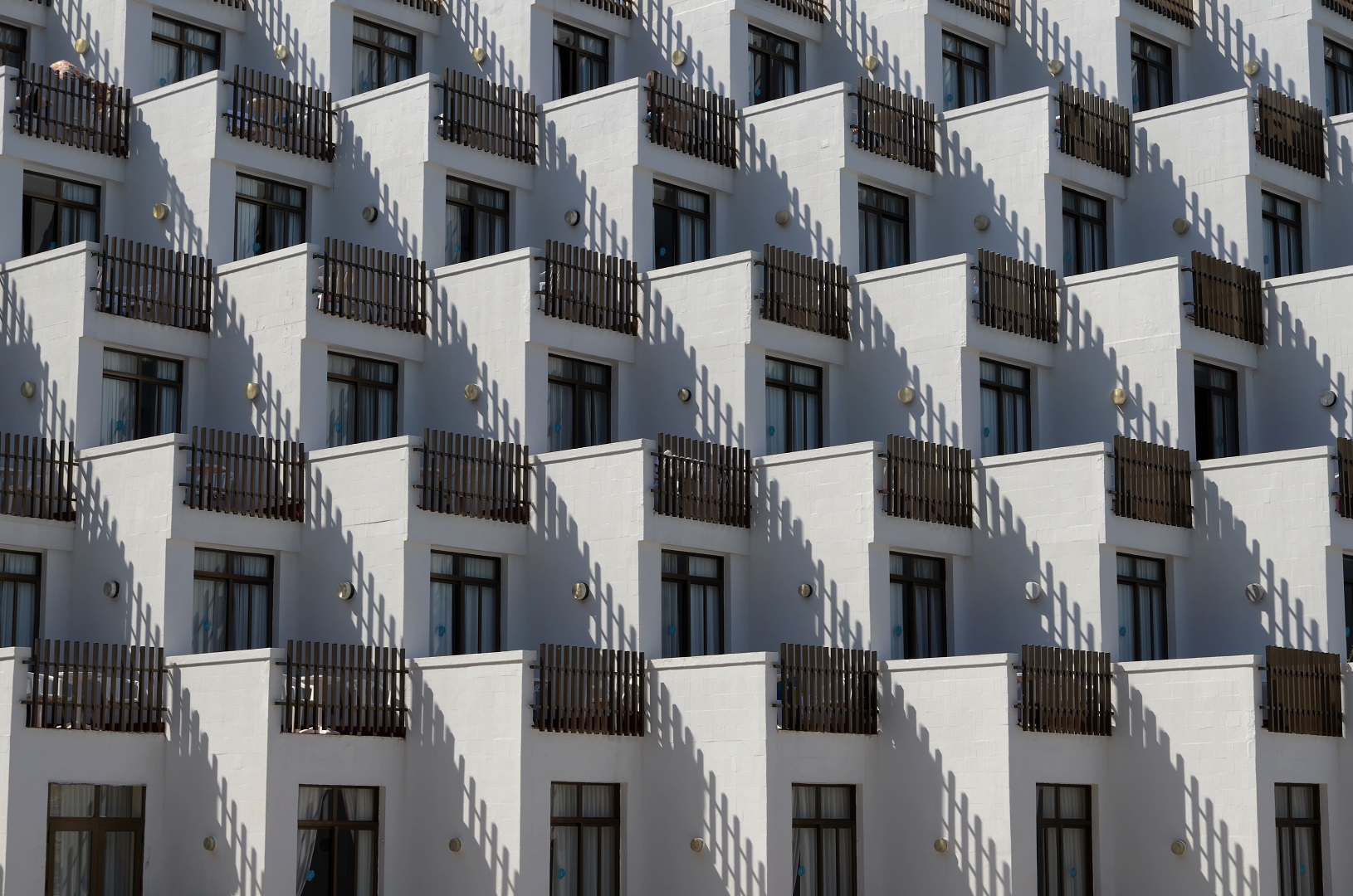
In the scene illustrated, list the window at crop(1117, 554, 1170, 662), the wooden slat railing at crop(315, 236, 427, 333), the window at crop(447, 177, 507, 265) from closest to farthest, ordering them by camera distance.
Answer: the wooden slat railing at crop(315, 236, 427, 333), the window at crop(1117, 554, 1170, 662), the window at crop(447, 177, 507, 265)

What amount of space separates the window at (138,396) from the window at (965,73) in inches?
681

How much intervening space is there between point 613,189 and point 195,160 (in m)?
7.68

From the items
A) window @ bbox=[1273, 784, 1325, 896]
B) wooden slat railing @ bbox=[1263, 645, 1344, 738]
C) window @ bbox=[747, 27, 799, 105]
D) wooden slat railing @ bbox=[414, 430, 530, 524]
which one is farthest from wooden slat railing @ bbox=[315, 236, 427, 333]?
window @ bbox=[1273, 784, 1325, 896]

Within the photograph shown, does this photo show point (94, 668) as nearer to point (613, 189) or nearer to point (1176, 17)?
point (613, 189)

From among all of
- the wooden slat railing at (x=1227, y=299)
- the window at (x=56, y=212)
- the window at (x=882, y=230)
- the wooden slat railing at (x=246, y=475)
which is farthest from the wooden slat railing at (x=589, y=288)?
the wooden slat railing at (x=1227, y=299)

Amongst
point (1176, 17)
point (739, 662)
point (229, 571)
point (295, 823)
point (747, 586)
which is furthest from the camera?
point (1176, 17)

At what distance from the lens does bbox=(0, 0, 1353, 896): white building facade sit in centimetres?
3441

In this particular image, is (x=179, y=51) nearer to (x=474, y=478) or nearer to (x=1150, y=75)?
(x=474, y=478)

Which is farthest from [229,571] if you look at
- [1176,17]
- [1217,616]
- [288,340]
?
[1176,17]

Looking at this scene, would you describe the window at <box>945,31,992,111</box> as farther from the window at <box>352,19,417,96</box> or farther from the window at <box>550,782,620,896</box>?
the window at <box>550,782,620,896</box>

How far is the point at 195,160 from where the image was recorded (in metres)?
41.1

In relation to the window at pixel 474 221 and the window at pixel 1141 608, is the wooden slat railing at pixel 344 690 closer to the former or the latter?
the window at pixel 474 221

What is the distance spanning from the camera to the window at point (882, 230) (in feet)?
146

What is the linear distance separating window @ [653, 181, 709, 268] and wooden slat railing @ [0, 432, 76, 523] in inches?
471
